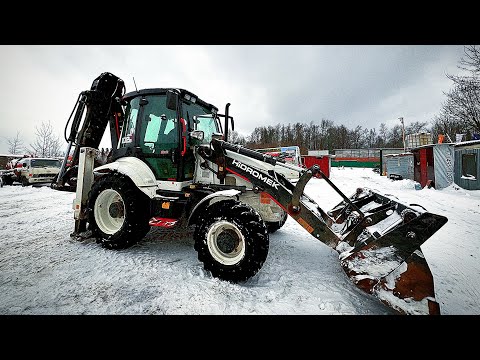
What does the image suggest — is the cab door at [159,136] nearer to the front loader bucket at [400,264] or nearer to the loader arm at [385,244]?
the loader arm at [385,244]

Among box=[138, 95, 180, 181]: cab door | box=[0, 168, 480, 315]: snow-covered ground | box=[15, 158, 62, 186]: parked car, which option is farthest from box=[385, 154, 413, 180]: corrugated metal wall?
box=[15, 158, 62, 186]: parked car

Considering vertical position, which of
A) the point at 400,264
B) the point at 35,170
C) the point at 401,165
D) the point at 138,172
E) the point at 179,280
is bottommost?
the point at 179,280

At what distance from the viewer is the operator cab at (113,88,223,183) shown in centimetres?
340

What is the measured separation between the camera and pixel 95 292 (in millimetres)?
2365

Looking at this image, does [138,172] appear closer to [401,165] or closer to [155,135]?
[155,135]

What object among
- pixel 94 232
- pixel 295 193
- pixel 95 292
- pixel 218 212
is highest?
pixel 295 193

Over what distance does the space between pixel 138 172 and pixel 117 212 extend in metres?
0.88

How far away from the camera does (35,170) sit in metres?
12.3

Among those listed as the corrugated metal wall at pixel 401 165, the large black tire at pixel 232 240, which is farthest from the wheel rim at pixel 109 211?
the corrugated metal wall at pixel 401 165

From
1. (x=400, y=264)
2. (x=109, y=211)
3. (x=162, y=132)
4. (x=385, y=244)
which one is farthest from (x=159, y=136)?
(x=400, y=264)

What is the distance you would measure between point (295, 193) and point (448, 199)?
959 centimetres

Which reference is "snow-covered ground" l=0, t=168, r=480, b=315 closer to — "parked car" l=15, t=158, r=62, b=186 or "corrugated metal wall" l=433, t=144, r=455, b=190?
"corrugated metal wall" l=433, t=144, r=455, b=190
